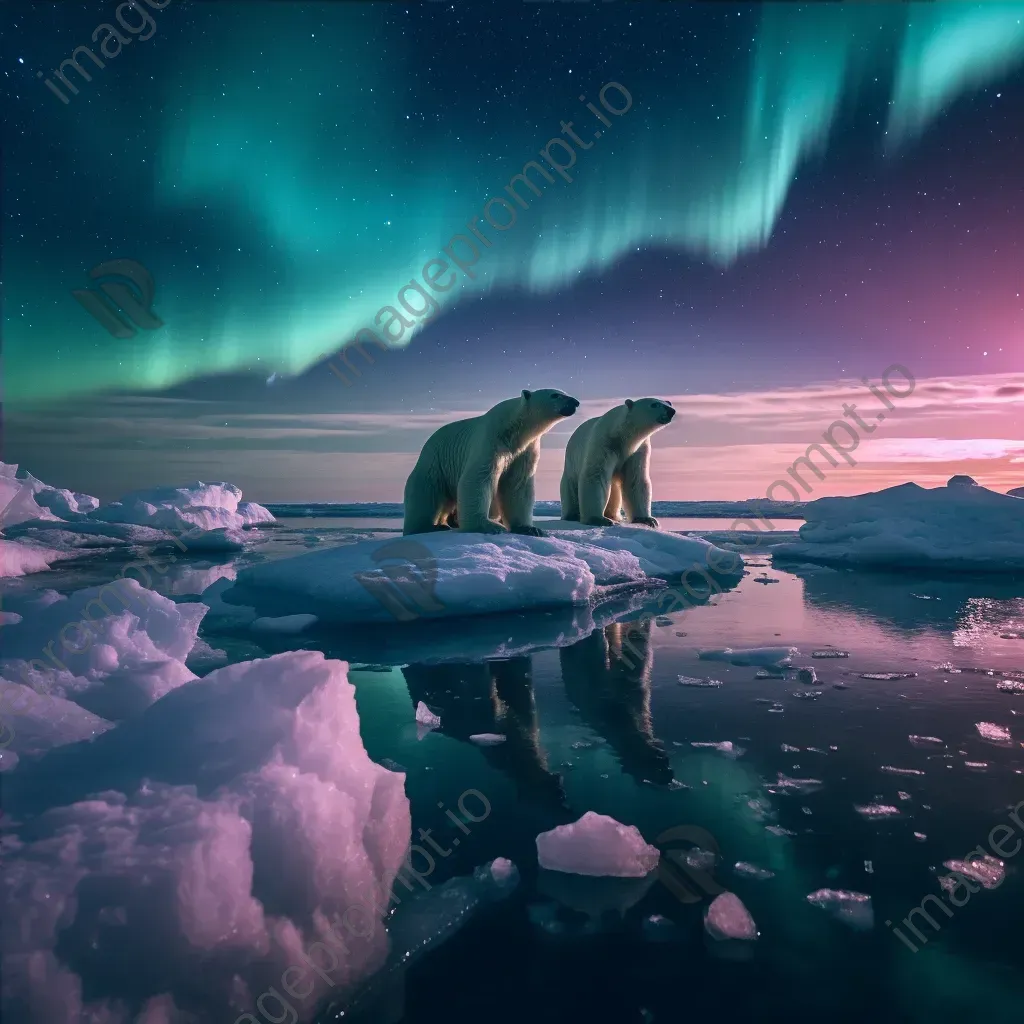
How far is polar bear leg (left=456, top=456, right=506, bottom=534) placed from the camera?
8633 mm

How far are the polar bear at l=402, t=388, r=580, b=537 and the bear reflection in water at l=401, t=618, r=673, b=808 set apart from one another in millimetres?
3160

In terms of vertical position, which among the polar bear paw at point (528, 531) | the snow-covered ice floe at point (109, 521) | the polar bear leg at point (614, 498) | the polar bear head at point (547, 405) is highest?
the polar bear head at point (547, 405)

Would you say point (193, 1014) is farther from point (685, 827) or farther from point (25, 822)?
point (685, 827)

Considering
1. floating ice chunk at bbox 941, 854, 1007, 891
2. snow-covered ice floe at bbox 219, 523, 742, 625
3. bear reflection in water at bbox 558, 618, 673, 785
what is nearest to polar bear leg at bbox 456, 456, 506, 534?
snow-covered ice floe at bbox 219, 523, 742, 625

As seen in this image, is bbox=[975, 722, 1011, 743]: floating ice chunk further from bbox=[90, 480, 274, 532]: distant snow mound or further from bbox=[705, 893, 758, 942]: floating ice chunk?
bbox=[90, 480, 274, 532]: distant snow mound

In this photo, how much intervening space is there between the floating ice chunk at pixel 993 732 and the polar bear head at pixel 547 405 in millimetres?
5781

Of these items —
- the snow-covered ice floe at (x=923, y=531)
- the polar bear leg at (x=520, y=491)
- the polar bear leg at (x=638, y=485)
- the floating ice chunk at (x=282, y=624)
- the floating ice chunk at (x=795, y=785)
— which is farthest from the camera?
the snow-covered ice floe at (x=923, y=531)

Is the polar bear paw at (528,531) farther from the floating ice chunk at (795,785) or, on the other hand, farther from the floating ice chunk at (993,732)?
the floating ice chunk at (795,785)

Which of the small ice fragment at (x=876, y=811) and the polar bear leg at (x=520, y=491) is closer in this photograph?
the small ice fragment at (x=876, y=811)

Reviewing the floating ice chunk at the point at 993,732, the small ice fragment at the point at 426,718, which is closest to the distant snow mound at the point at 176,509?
the small ice fragment at the point at 426,718

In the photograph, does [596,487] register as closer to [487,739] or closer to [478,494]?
[478,494]

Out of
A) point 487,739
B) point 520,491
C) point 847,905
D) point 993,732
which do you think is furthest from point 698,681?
point 520,491

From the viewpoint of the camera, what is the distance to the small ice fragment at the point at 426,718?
152 inches

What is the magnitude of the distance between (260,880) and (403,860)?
0.59m
